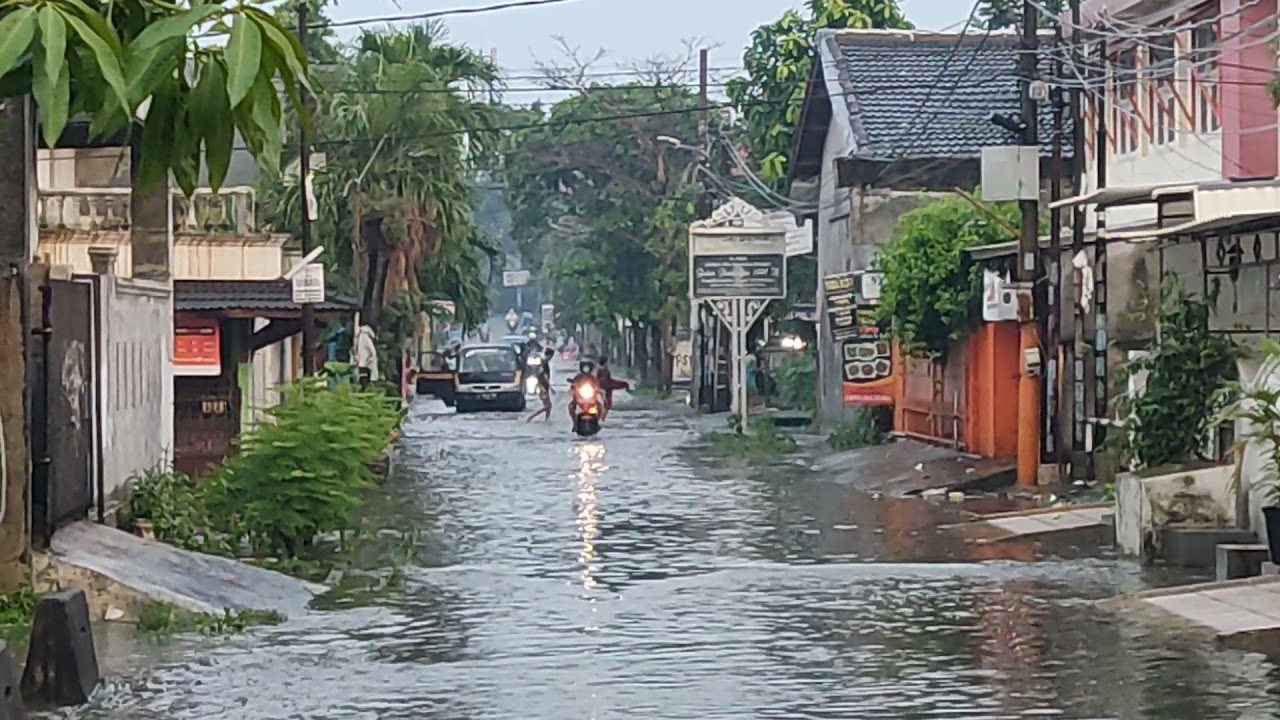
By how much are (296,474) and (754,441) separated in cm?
2249

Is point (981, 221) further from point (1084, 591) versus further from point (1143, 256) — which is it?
point (1084, 591)

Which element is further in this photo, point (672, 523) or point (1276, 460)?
point (672, 523)

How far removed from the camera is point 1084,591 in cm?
1745

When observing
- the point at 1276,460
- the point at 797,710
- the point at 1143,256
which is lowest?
the point at 797,710

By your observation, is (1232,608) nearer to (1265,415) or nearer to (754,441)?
(1265,415)

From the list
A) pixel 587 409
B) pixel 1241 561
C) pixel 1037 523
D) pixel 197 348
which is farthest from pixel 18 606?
pixel 587 409

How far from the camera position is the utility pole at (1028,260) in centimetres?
2728

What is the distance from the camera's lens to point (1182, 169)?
27.8 meters

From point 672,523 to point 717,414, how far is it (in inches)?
1205

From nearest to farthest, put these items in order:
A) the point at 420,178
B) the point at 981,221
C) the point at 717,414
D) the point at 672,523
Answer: the point at 672,523, the point at 981,221, the point at 420,178, the point at 717,414

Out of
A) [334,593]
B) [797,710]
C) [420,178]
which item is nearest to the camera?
[797,710]

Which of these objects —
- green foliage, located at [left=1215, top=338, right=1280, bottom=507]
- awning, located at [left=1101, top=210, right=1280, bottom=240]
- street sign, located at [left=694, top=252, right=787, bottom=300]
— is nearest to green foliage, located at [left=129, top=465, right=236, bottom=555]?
green foliage, located at [left=1215, top=338, right=1280, bottom=507]

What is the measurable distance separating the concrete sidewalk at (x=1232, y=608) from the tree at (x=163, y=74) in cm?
937

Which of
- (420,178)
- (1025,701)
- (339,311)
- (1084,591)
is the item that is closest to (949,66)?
(420,178)
